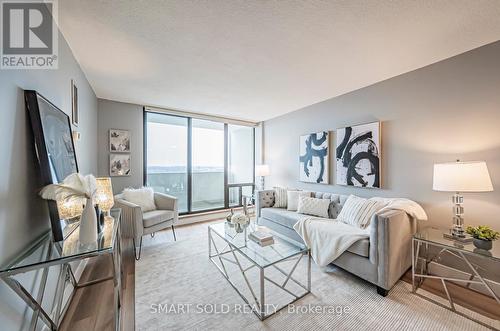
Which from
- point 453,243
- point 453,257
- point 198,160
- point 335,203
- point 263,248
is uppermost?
point 198,160

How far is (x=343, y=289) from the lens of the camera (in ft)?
6.20

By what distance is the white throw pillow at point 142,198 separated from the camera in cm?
302

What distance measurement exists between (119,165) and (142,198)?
2.79ft

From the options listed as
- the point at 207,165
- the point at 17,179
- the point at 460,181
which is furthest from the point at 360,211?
the point at 207,165

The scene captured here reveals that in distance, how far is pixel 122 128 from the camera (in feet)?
11.3

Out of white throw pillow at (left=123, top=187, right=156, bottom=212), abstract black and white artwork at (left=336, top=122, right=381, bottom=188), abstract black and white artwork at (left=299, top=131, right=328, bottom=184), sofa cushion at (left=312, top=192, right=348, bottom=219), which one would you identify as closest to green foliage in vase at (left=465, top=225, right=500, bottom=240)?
abstract black and white artwork at (left=336, top=122, right=381, bottom=188)

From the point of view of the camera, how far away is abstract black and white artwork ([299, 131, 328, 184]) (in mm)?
3357

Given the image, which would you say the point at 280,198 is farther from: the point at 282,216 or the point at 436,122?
the point at 436,122

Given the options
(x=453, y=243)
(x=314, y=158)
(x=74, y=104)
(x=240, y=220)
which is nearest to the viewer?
(x=453, y=243)

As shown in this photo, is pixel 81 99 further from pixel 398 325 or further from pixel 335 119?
pixel 398 325

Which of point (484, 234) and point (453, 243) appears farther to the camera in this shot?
point (453, 243)

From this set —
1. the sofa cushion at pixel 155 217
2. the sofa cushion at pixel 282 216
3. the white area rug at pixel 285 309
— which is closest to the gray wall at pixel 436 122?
the sofa cushion at pixel 282 216

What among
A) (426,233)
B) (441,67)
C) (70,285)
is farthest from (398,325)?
(70,285)

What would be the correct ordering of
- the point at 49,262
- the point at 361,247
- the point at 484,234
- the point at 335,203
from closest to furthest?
the point at 49,262 < the point at 484,234 < the point at 361,247 < the point at 335,203
